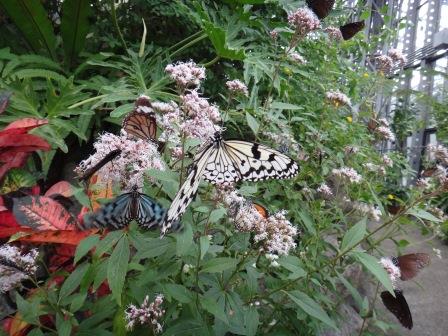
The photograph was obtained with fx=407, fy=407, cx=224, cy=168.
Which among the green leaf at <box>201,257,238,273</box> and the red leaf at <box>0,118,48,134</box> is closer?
the green leaf at <box>201,257,238,273</box>

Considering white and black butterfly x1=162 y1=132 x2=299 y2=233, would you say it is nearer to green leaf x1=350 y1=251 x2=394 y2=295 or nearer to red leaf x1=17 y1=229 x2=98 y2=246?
green leaf x1=350 y1=251 x2=394 y2=295

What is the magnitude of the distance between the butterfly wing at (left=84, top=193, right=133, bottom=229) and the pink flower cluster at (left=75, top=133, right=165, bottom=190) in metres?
0.05

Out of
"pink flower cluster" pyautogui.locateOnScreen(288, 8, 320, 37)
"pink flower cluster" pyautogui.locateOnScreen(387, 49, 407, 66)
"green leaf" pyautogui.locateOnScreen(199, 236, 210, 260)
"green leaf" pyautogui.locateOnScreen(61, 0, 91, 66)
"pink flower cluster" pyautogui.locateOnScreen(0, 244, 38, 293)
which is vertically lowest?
"pink flower cluster" pyautogui.locateOnScreen(0, 244, 38, 293)

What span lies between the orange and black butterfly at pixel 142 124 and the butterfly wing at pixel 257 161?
17 cm

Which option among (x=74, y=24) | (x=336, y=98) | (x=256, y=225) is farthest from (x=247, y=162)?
(x=74, y=24)

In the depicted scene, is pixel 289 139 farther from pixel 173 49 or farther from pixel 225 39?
pixel 173 49

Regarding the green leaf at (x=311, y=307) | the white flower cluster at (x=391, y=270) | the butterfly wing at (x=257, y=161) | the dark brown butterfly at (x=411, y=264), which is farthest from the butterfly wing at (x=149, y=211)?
the dark brown butterfly at (x=411, y=264)

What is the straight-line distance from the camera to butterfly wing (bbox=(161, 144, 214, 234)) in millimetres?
720

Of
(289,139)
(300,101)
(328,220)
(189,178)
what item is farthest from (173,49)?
(189,178)

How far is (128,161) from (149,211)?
118 mm

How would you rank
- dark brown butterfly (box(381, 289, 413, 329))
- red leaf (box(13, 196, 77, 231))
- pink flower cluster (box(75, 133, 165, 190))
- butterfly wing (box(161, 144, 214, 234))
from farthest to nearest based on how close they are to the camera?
dark brown butterfly (box(381, 289, 413, 329))
red leaf (box(13, 196, 77, 231))
pink flower cluster (box(75, 133, 165, 190))
butterfly wing (box(161, 144, 214, 234))

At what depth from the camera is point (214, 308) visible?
2.59 ft

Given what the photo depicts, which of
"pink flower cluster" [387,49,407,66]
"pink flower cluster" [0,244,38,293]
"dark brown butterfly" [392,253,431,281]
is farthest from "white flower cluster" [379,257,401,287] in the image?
"pink flower cluster" [387,49,407,66]

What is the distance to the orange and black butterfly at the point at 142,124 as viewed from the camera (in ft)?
3.04
